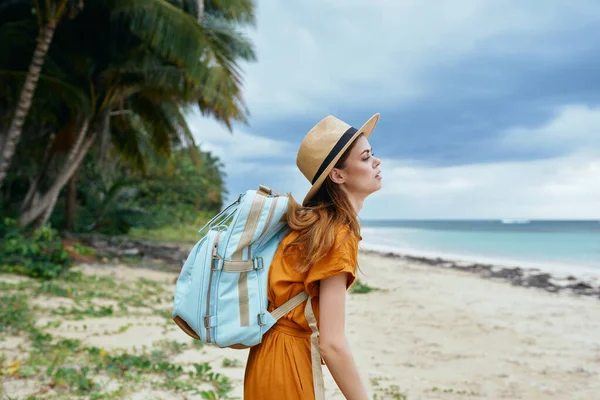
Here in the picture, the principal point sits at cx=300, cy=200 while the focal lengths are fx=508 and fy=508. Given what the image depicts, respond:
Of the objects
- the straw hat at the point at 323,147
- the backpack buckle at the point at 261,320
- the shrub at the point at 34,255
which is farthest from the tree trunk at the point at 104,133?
the backpack buckle at the point at 261,320

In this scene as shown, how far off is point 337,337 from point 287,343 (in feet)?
0.64

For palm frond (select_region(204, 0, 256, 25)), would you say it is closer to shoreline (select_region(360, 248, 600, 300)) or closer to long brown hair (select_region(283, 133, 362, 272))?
shoreline (select_region(360, 248, 600, 300))

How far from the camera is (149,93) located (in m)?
12.5

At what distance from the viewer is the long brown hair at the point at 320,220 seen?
56.9 inches

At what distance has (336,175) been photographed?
5.43ft

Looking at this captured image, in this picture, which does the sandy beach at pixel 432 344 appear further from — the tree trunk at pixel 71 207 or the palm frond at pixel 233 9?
the palm frond at pixel 233 9

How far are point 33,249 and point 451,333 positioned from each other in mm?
6677

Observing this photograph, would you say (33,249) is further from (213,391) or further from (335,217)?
(335,217)

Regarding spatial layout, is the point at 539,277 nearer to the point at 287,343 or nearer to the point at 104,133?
the point at 104,133

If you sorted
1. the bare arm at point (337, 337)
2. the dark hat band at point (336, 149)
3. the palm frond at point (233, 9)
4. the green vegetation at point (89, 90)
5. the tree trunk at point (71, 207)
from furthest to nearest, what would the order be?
1. the tree trunk at point (71, 207)
2. the palm frond at point (233, 9)
3. the green vegetation at point (89, 90)
4. the dark hat band at point (336, 149)
5. the bare arm at point (337, 337)

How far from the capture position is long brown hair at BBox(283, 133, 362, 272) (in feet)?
4.74

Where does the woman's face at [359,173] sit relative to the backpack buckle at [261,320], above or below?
above

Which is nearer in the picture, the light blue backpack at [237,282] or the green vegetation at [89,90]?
the light blue backpack at [237,282]

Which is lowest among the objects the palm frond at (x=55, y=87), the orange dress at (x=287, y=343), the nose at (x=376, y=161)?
the orange dress at (x=287, y=343)
